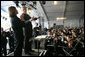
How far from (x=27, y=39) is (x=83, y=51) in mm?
1679

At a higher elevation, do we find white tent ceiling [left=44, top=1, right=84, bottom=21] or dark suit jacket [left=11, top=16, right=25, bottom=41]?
white tent ceiling [left=44, top=1, right=84, bottom=21]

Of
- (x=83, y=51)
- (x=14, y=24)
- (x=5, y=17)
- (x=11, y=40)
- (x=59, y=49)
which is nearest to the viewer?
(x=14, y=24)

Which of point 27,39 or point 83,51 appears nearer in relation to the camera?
point 27,39

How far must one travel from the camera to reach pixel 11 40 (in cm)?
567

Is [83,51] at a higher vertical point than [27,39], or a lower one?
lower

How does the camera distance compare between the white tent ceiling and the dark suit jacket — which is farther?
the white tent ceiling

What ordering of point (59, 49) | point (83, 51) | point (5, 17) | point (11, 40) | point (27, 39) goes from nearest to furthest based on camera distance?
point (27, 39)
point (83, 51)
point (11, 40)
point (59, 49)
point (5, 17)

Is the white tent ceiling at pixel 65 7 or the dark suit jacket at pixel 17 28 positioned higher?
the white tent ceiling at pixel 65 7

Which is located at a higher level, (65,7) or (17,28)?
(65,7)

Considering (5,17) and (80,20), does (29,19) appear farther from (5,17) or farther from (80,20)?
(80,20)

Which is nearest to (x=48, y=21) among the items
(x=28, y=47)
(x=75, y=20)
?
(x=75, y=20)

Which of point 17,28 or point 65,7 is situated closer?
point 17,28

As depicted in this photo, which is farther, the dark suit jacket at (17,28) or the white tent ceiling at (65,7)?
the white tent ceiling at (65,7)

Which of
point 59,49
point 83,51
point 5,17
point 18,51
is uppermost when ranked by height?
point 5,17
